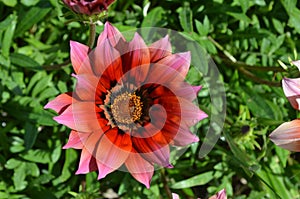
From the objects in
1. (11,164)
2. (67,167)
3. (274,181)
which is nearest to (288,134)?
(274,181)

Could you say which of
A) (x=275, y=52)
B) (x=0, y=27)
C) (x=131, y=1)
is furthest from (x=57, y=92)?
(x=275, y=52)

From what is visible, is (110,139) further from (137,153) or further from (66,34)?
(66,34)

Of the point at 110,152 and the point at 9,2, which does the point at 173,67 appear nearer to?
the point at 110,152

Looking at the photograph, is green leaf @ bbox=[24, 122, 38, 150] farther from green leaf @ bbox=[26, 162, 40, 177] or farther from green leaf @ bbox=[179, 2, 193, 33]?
green leaf @ bbox=[179, 2, 193, 33]

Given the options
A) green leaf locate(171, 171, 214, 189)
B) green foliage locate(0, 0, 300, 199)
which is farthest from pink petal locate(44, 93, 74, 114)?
green leaf locate(171, 171, 214, 189)

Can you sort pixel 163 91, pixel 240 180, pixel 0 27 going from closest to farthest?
pixel 163 91, pixel 0 27, pixel 240 180
